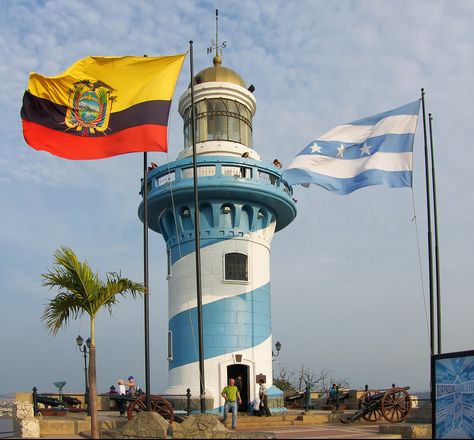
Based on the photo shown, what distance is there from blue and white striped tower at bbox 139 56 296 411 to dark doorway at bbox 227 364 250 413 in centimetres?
4

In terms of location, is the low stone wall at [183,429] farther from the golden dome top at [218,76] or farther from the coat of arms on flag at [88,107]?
the golden dome top at [218,76]

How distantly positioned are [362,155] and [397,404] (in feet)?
27.1

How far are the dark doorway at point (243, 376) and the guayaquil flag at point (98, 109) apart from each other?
10881 mm

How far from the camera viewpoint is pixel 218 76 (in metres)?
27.5

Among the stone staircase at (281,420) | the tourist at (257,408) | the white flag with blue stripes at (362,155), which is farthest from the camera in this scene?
the tourist at (257,408)

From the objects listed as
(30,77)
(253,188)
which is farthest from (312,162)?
(30,77)

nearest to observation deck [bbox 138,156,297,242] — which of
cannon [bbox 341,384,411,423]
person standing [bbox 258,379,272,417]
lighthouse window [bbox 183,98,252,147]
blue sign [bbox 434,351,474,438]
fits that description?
lighthouse window [bbox 183,98,252,147]

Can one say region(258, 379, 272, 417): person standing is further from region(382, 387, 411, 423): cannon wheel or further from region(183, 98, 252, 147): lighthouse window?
region(183, 98, 252, 147): lighthouse window

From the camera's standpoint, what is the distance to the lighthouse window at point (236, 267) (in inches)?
1003

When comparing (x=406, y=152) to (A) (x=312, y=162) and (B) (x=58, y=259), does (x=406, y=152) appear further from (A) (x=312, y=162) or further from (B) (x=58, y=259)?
(B) (x=58, y=259)

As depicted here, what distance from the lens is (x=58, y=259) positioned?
15.6 m

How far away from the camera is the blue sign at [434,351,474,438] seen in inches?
504

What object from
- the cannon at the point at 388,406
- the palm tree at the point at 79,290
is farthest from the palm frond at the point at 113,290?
the cannon at the point at 388,406

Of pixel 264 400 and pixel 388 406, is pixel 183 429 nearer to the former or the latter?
pixel 264 400
